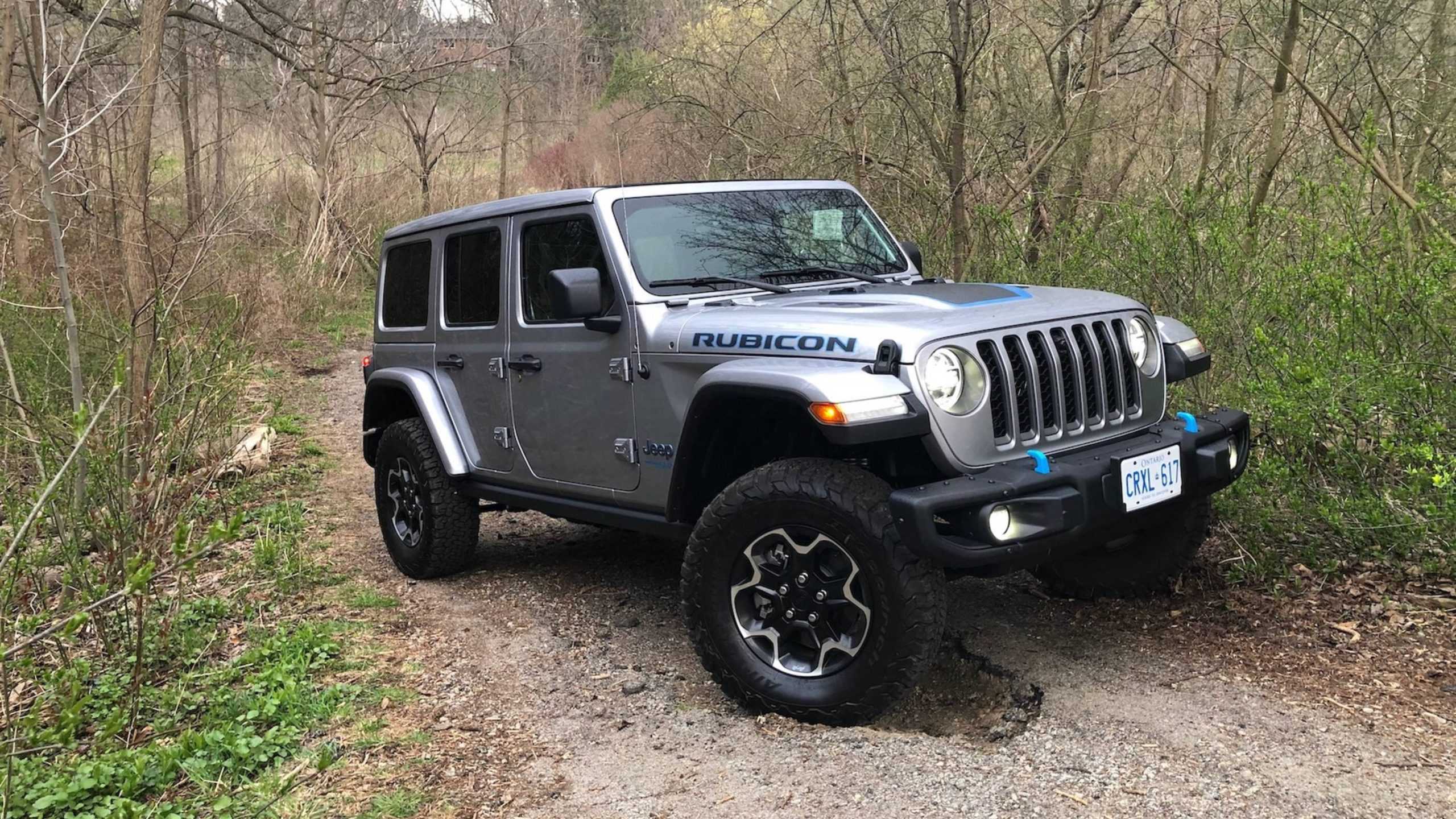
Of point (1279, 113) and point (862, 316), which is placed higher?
point (1279, 113)

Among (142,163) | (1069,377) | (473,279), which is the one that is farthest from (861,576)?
(142,163)

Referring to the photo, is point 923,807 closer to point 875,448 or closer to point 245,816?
point 875,448

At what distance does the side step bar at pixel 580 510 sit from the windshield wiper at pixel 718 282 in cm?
88

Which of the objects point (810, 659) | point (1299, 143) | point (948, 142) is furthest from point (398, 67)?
point (810, 659)

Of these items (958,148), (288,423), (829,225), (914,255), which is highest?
(958,148)

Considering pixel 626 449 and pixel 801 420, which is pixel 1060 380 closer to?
pixel 801 420

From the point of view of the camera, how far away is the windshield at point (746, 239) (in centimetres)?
428

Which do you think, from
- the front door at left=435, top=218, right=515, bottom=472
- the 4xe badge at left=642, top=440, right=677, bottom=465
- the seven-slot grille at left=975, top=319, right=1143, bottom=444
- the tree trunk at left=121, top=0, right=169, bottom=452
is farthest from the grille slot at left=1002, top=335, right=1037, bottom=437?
the tree trunk at left=121, top=0, right=169, bottom=452

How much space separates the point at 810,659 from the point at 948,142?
5594mm

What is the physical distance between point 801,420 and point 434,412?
2.14 meters

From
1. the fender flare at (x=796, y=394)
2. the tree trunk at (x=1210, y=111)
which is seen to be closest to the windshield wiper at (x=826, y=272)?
the fender flare at (x=796, y=394)

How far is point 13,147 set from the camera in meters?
7.82

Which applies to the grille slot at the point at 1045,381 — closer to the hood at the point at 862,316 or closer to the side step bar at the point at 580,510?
the hood at the point at 862,316

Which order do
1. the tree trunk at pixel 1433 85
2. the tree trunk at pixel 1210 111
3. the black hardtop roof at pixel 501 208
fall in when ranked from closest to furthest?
the black hardtop roof at pixel 501 208 → the tree trunk at pixel 1433 85 → the tree trunk at pixel 1210 111
